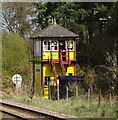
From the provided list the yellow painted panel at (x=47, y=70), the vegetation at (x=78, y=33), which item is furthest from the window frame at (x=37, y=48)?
the vegetation at (x=78, y=33)

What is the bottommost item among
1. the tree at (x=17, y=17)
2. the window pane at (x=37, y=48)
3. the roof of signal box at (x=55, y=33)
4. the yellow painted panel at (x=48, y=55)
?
the yellow painted panel at (x=48, y=55)

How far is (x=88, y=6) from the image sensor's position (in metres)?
40.7

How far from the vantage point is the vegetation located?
3004cm

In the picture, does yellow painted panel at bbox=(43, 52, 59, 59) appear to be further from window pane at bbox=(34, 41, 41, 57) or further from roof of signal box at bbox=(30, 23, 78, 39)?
roof of signal box at bbox=(30, 23, 78, 39)

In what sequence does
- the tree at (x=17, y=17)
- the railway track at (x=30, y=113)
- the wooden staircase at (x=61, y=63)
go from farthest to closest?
the tree at (x=17, y=17), the wooden staircase at (x=61, y=63), the railway track at (x=30, y=113)

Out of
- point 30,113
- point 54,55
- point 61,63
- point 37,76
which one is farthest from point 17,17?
point 30,113

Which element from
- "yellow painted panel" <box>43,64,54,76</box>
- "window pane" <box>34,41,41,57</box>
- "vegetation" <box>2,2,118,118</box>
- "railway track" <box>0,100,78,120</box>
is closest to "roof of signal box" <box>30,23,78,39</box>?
"window pane" <box>34,41,41,57</box>

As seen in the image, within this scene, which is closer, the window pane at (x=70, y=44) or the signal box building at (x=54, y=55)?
the signal box building at (x=54, y=55)

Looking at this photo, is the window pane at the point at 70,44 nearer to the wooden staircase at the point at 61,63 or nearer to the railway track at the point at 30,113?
the wooden staircase at the point at 61,63

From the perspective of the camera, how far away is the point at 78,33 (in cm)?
4316

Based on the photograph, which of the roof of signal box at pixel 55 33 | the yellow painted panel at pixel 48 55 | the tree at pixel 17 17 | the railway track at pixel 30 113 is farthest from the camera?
the tree at pixel 17 17

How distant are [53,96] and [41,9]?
2281cm

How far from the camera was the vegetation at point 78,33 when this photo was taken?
30039 millimetres

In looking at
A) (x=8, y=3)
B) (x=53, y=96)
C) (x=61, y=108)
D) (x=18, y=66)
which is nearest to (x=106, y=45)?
(x=53, y=96)
